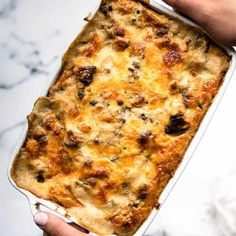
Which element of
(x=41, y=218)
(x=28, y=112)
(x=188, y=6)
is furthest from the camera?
(x=28, y=112)

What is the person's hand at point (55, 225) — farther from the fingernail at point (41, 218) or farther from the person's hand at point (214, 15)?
the person's hand at point (214, 15)

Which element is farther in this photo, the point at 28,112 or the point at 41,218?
the point at 28,112

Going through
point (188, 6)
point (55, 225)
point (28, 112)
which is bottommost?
point (55, 225)

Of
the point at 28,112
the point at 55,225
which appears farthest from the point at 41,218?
the point at 28,112

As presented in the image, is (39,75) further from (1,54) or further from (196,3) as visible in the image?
(196,3)

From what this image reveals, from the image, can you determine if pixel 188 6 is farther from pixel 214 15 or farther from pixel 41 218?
pixel 41 218

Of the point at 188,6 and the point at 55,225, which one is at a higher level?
the point at 188,6

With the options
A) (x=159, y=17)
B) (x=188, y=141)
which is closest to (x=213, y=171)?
(x=188, y=141)

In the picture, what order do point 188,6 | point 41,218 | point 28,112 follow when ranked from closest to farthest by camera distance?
1. point 41,218
2. point 188,6
3. point 28,112
